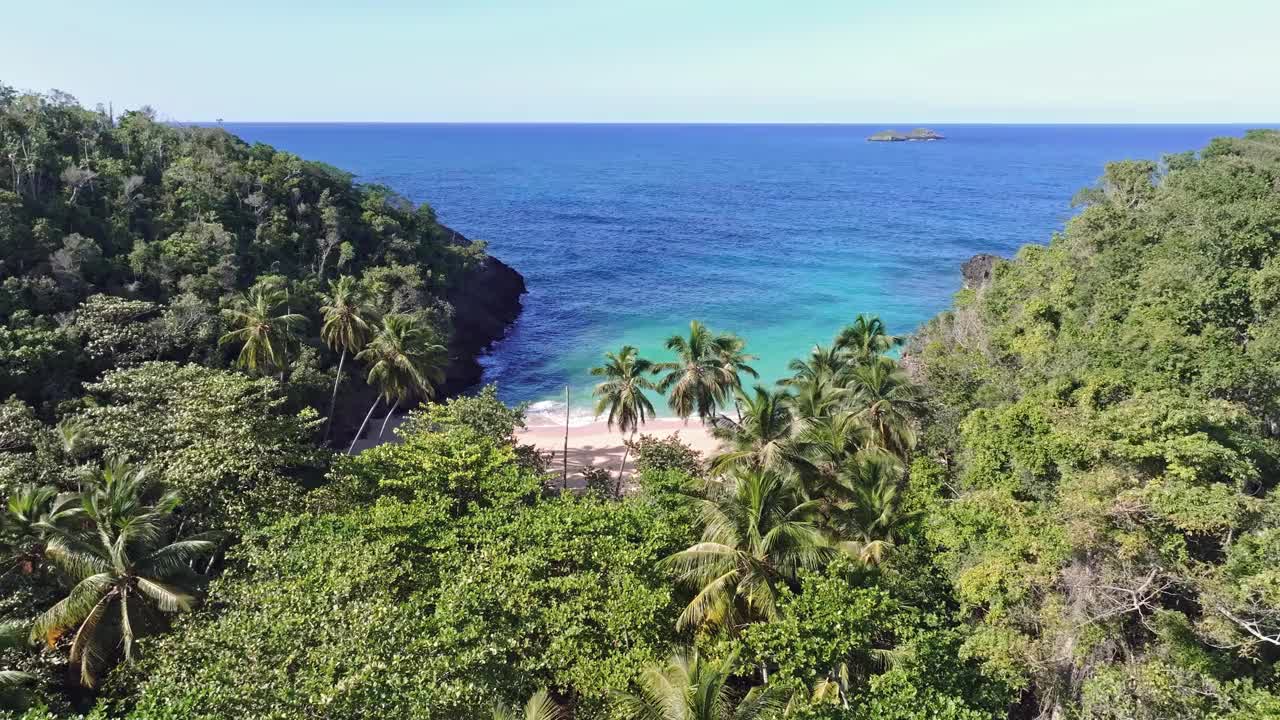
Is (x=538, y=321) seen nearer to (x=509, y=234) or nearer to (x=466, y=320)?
(x=466, y=320)

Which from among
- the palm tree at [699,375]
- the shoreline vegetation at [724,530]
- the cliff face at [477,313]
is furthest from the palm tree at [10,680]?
the cliff face at [477,313]

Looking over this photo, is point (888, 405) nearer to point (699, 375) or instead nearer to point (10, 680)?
point (699, 375)

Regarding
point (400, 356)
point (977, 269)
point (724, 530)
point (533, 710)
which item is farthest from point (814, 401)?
point (977, 269)

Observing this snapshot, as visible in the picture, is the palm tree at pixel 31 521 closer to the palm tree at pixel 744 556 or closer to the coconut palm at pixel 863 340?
the palm tree at pixel 744 556

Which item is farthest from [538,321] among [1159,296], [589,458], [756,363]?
[1159,296]

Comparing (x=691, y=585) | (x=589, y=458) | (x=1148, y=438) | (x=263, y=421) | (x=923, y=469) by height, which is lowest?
(x=589, y=458)

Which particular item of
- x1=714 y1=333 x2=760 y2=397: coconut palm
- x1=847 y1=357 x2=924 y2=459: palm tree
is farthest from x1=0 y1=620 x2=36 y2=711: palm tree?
x1=847 y1=357 x2=924 y2=459: palm tree
